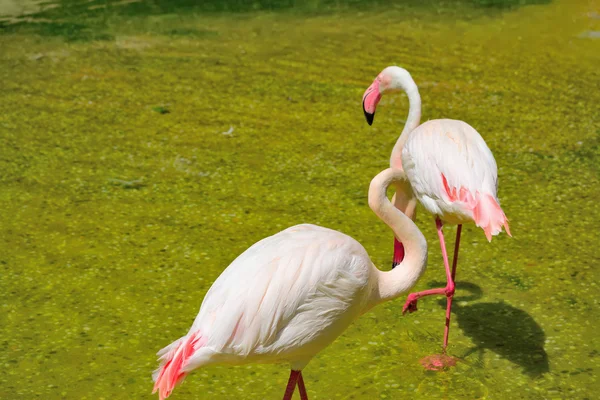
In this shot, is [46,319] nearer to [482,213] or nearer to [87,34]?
[482,213]

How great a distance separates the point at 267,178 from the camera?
16.6 feet

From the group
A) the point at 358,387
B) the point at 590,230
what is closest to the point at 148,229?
the point at 358,387

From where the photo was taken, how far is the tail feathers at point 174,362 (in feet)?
8.45

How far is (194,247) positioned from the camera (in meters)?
4.29

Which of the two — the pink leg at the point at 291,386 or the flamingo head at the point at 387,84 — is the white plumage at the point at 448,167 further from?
the pink leg at the point at 291,386

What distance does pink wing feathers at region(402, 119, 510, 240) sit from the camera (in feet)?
10.5

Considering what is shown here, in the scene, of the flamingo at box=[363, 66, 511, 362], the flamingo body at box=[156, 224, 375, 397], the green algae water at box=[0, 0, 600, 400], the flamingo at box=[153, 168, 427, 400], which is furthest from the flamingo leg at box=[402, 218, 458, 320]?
the flamingo body at box=[156, 224, 375, 397]

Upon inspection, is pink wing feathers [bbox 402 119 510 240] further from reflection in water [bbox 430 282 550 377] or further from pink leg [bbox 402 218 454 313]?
reflection in water [bbox 430 282 550 377]

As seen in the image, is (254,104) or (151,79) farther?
(151,79)

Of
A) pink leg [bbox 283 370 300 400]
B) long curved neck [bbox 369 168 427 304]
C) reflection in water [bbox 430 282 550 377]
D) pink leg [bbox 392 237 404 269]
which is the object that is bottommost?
reflection in water [bbox 430 282 550 377]

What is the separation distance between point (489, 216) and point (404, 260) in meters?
0.38

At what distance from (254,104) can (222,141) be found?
75cm

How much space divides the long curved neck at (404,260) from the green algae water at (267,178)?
1.56 feet

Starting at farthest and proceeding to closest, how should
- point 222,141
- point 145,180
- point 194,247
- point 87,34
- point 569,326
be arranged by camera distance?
point 87,34 → point 222,141 → point 145,180 → point 194,247 → point 569,326
